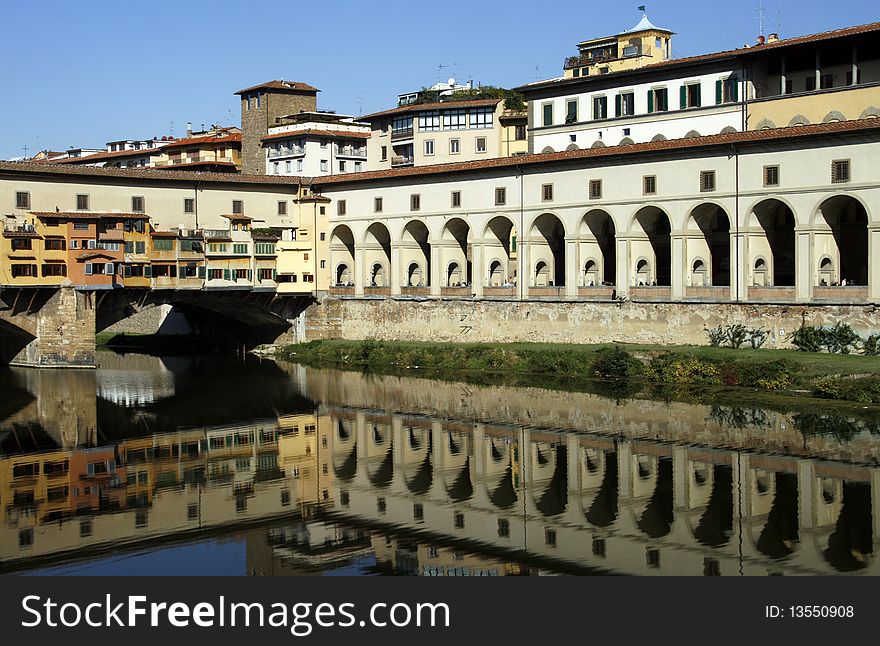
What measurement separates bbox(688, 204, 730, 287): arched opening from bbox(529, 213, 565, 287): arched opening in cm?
699

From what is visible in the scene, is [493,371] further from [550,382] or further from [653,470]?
[653,470]

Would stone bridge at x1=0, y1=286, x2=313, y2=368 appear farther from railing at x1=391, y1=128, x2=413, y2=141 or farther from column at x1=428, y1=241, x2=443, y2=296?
railing at x1=391, y1=128, x2=413, y2=141

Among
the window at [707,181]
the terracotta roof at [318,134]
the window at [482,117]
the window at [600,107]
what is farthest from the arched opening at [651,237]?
the terracotta roof at [318,134]

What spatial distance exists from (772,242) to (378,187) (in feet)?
66.7

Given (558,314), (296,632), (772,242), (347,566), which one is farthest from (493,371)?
(296,632)

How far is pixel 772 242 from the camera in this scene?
163 ft

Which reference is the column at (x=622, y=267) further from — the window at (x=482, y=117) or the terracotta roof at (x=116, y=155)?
the terracotta roof at (x=116, y=155)

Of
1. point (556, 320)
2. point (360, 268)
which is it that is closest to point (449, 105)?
point (360, 268)

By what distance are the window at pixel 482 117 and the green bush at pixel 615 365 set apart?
3133cm

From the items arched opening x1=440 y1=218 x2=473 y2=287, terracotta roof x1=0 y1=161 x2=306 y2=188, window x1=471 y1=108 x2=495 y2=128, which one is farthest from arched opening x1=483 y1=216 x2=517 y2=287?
window x1=471 y1=108 x2=495 y2=128

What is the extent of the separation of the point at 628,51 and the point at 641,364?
1205 inches

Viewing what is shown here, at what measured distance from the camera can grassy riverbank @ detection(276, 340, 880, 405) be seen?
40094 millimetres

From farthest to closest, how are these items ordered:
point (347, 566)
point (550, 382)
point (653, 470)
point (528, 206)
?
point (528, 206) → point (550, 382) → point (653, 470) → point (347, 566)

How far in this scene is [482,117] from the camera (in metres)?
76.2
